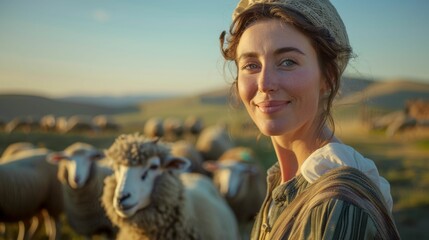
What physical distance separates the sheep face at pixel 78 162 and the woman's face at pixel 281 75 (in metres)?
4.55

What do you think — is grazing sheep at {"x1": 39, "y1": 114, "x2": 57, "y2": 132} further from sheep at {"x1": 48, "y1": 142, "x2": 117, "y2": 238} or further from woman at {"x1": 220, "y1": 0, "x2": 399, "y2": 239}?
woman at {"x1": 220, "y1": 0, "x2": 399, "y2": 239}

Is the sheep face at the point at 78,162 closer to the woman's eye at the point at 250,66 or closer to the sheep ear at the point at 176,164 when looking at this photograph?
the sheep ear at the point at 176,164

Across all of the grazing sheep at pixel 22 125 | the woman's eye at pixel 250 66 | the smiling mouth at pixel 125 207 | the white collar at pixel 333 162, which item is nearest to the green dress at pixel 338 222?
the white collar at pixel 333 162

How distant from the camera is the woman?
0.81 meters

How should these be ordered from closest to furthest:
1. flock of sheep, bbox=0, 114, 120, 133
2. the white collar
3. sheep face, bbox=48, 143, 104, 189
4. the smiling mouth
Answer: the white collar → the smiling mouth → sheep face, bbox=48, 143, 104, 189 → flock of sheep, bbox=0, 114, 120, 133

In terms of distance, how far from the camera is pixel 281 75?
1092mm

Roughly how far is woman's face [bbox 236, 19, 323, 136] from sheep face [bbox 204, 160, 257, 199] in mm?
4546

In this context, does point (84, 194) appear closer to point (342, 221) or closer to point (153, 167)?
point (153, 167)

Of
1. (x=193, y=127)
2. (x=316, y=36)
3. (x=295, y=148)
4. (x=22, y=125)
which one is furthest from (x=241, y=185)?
(x=22, y=125)

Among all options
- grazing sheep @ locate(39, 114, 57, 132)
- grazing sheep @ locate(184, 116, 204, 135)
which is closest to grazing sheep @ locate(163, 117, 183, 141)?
grazing sheep @ locate(184, 116, 204, 135)

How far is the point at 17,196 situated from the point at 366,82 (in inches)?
226

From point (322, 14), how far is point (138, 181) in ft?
7.77

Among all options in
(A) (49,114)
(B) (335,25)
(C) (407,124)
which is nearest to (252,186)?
(B) (335,25)

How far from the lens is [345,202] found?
789 millimetres
